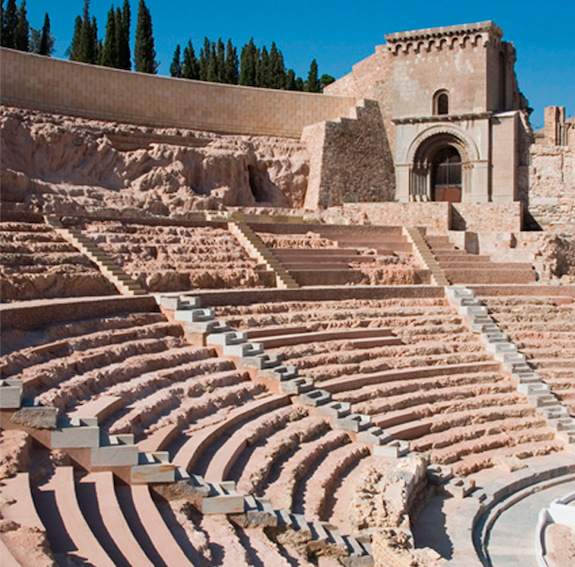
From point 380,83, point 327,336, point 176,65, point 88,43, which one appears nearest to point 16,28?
point 88,43

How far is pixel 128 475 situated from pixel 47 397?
62.2 inches

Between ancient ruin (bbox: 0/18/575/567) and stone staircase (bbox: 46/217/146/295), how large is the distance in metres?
0.05

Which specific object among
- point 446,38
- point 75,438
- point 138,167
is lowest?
point 75,438

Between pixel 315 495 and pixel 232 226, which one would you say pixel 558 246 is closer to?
pixel 232 226

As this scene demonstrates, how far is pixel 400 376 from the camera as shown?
515 inches

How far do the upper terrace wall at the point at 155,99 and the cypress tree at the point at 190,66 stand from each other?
862cm

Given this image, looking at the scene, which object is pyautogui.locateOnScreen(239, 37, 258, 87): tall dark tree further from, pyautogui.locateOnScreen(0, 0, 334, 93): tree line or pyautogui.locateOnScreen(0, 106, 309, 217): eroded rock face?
pyautogui.locateOnScreen(0, 106, 309, 217): eroded rock face

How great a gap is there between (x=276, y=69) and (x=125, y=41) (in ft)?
26.6

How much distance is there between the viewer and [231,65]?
34688 mm

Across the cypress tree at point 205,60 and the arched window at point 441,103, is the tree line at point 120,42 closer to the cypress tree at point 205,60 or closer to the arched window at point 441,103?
the cypress tree at point 205,60

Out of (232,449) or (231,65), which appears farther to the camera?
(231,65)

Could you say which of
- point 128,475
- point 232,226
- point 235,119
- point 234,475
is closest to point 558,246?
point 232,226

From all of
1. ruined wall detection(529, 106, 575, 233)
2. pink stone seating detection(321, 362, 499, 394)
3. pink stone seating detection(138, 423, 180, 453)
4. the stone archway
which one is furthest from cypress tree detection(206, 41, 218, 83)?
pink stone seating detection(138, 423, 180, 453)

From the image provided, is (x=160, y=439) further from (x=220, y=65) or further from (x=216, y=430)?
(x=220, y=65)
